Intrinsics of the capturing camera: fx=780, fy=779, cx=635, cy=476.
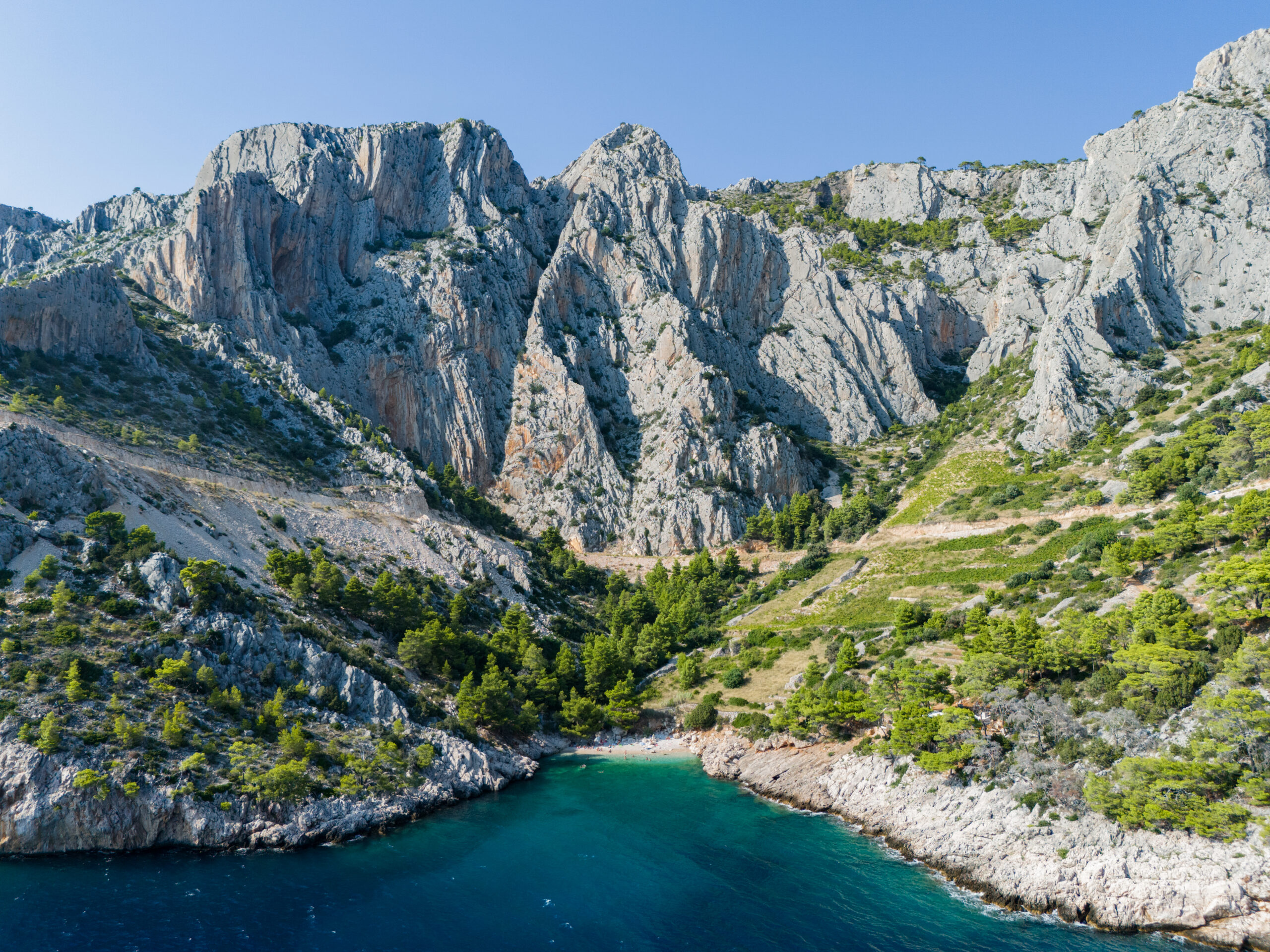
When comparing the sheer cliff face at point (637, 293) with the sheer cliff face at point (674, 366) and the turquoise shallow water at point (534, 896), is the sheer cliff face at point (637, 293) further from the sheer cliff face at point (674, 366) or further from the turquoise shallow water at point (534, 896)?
the turquoise shallow water at point (534, 896)

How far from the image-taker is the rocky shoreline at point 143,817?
45281 mm

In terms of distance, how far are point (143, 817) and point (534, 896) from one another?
2469cm

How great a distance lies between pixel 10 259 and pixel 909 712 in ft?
541

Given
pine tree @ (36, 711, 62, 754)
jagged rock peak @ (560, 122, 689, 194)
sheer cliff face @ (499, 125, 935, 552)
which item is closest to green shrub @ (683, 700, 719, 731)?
sheer cliff face @ (499, 125, 935, 552)

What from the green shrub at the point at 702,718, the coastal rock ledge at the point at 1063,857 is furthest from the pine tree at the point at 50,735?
the green shrub at the point at 702,718

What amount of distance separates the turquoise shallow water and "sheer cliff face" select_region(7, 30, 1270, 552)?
7509 cm

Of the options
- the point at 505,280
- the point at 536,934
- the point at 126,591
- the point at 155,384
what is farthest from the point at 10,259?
the point at 536,934

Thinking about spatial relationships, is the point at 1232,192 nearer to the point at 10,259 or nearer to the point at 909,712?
the point at 909,712

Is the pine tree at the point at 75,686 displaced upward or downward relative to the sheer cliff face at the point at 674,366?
downward

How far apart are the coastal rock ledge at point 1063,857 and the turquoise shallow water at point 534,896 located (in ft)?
5.58

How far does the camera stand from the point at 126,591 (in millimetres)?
60469

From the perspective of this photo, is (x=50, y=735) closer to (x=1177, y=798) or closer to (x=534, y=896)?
(x=534, y=896)

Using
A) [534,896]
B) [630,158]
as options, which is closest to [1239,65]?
[630,158]

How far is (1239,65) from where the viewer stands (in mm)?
147250
